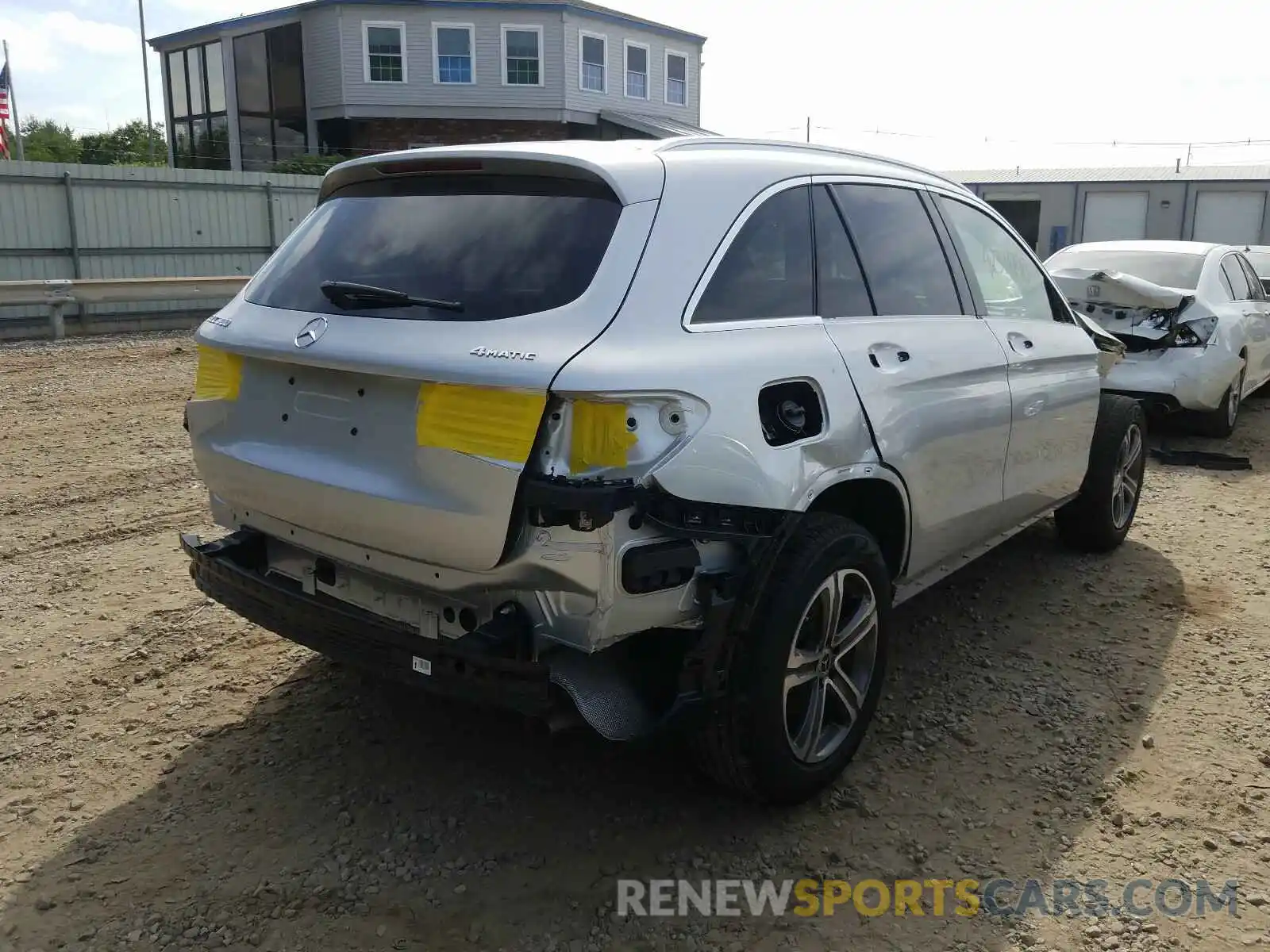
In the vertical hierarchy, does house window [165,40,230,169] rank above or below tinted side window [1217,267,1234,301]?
above

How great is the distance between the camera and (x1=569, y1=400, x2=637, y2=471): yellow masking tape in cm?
255

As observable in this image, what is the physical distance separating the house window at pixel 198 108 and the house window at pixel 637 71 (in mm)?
11783

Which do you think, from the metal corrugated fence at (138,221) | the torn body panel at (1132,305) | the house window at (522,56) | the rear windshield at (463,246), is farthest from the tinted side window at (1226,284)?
the house window at (522,56)

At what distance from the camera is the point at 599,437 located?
2561mm

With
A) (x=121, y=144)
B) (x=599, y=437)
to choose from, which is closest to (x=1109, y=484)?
(x=599, y=437)

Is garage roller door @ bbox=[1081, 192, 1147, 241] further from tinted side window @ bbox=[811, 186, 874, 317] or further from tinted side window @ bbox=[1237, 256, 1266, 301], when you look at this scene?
tinted side window @ bbox=[811, 186, 874, 317]

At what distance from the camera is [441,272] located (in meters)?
2.96

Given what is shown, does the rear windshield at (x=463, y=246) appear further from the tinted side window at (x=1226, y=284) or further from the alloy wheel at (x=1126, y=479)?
the tinted side window at (x=1226, y=284)

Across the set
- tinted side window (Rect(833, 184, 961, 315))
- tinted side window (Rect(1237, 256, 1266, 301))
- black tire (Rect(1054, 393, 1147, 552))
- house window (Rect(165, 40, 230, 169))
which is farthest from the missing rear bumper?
house window (Rect(165, 40, 230, 169))

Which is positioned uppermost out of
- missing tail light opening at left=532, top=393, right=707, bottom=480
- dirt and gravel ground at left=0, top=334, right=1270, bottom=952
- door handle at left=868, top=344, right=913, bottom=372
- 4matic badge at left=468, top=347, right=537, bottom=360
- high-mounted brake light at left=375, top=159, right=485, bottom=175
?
high-mounted brake light at left=375, top=159, right=485, bottom=175

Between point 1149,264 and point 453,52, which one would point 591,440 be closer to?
point 1149,264

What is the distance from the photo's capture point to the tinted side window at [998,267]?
431 centimetres

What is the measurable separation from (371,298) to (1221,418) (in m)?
7.93

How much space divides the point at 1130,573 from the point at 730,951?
368 centimetres
